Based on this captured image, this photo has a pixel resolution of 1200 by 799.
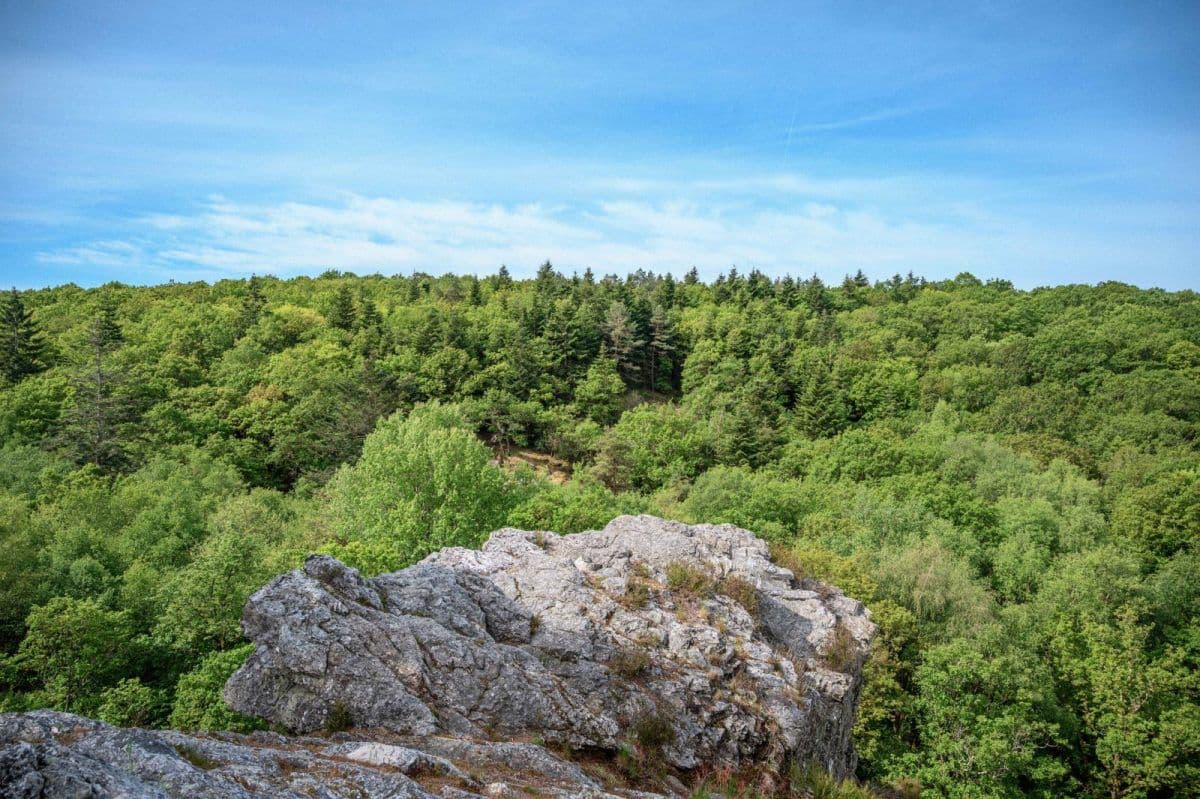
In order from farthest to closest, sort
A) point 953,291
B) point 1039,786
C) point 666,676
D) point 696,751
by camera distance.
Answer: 1. point 953,291
2. point 1039,786
3. point 666,676
4. point 696,751

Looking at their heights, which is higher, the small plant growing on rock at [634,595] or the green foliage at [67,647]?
the small plant growing on rock at [634,595]

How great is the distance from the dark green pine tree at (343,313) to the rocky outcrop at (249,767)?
85.9m

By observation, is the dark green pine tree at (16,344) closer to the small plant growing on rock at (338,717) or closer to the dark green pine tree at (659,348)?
the dark green pine tree at (659,348)

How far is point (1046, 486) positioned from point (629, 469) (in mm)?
33915

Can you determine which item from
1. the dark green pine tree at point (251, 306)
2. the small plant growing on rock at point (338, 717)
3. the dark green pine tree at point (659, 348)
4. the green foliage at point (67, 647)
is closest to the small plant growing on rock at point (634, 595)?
the small plant growing on rock at point (338, 717)

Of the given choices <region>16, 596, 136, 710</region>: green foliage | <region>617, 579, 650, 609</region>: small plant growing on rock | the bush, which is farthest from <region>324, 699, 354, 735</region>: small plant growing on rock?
<region>16, 596, 136, 710</region>: green foliage

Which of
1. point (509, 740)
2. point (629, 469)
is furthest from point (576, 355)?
point (509, 740)

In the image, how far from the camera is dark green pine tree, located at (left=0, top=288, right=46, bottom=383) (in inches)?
2776

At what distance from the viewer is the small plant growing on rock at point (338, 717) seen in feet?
33.1

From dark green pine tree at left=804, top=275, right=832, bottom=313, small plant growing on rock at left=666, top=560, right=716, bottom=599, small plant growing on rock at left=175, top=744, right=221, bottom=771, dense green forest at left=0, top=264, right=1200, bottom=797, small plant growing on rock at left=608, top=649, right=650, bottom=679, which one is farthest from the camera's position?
dark green pine tree at left=804, top=275, right=832, bottom=313

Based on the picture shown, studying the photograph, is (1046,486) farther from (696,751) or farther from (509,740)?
(509,740)

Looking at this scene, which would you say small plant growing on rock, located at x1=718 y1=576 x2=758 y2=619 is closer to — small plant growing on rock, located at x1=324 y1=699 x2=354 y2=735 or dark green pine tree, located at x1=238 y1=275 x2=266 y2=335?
small plant growing on rock, located at x1=324 y1=699 x2=354 y2=735

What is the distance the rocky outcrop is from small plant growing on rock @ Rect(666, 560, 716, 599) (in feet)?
21.5

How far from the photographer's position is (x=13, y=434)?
5856cm
